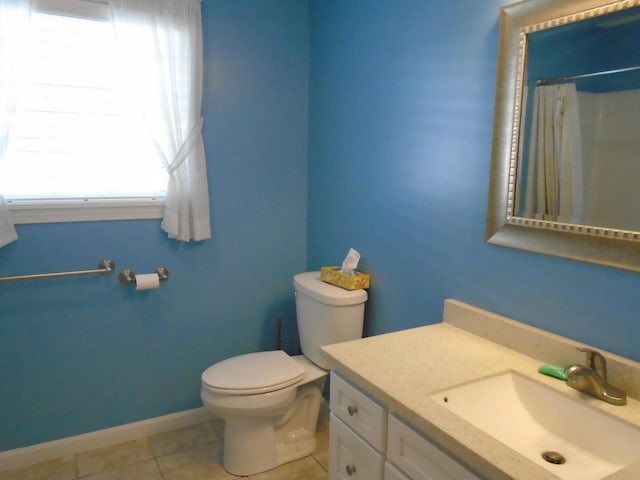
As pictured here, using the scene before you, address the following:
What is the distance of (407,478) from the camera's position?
3.83 feet

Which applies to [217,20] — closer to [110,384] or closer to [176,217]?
[176,217]

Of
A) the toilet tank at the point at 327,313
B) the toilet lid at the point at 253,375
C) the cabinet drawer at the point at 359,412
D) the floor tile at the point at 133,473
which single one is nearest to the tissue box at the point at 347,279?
the toilet tank at the point at 327,313

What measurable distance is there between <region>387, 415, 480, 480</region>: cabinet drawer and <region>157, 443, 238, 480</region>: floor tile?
1213mm

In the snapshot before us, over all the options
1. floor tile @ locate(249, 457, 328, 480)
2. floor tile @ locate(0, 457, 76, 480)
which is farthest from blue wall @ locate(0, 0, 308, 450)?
floor tile @ locate(249, 457, 328, 480)

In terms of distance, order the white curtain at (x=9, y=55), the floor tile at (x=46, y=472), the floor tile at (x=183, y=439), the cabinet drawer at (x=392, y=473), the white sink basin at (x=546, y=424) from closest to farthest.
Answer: the white sink basin at (x=546, y=424) → the cabinet drawer at (x=392, y=473) → the white curtain at (x=9, y=55) → the floor tile at (x=46, y=472) → the floor tile at (x=183, y=439)

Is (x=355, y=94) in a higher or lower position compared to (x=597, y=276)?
higher

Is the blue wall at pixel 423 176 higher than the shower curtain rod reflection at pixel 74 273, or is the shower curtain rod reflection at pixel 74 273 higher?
the blue wall at pixel 423 176

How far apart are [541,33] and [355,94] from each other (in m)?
0.96

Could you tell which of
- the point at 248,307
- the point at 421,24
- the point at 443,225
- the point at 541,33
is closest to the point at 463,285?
the point at 443,225

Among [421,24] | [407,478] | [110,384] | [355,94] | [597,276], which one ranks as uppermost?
[421,24]

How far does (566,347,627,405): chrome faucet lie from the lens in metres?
1.13

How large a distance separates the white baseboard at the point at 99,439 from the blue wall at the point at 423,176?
3.74 feet

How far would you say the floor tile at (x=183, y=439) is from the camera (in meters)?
2.31

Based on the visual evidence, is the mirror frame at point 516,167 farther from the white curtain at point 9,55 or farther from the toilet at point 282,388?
the white curtain at point 9,55
